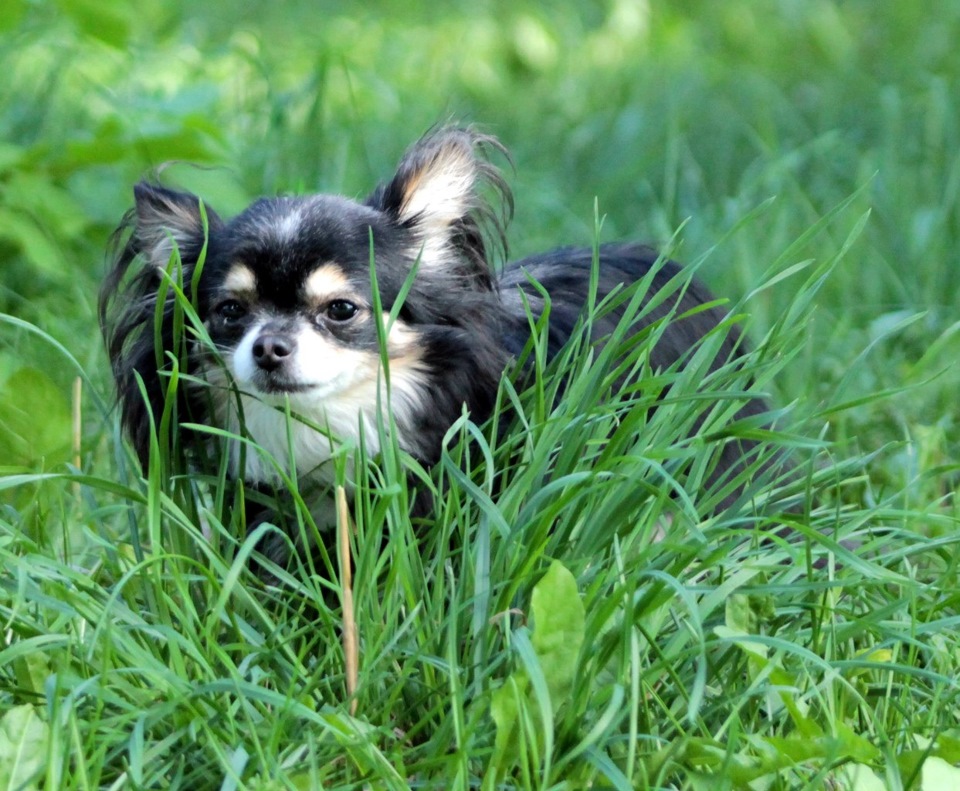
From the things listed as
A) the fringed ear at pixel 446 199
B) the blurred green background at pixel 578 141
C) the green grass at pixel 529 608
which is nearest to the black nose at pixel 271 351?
the green grass at pixel 529 608

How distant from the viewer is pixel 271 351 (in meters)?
2.40

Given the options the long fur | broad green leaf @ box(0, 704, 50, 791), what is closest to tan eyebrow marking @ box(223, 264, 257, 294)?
the long fur

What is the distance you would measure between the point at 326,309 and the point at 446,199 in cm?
36

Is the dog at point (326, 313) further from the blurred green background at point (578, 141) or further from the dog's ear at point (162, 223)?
the blurred green background at point (578, 141)

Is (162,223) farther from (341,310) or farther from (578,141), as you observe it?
(578,141)

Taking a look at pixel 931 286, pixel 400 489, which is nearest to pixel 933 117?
pixel 931 286

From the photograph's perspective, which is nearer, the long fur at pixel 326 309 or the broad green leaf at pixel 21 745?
the broad green leaf at pixel 21 745

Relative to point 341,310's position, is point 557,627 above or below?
below

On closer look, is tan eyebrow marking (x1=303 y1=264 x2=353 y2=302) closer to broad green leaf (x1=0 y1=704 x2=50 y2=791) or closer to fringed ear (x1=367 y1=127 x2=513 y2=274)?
fringed ear (x1=367 y1=127 x2=513 y2=274)

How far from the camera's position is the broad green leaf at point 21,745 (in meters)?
1.92

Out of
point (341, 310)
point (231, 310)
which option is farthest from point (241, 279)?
point (341, 310)

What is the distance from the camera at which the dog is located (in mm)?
2502

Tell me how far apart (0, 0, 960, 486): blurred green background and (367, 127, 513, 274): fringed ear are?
15 centimetres

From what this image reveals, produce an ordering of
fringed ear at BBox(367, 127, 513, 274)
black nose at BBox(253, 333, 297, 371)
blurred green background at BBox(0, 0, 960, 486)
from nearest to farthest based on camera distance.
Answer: black nose at BBox(253, 333, 297, 371) → fringed ear at BBox(367, 127, 513, 274) → blurred green background at BBox(0, 0, 960, 486)
